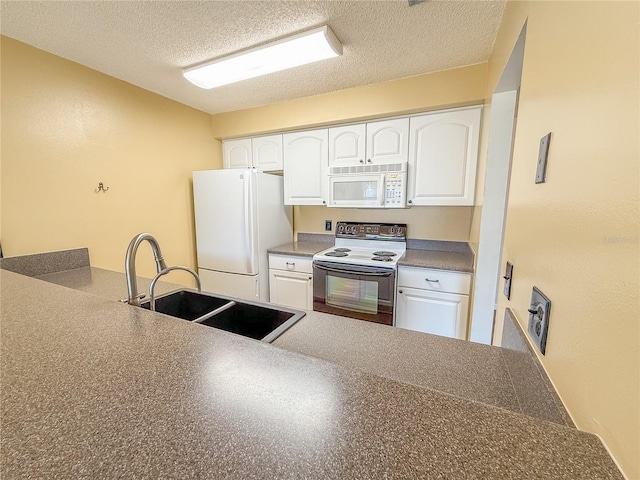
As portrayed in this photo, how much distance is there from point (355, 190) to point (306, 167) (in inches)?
22.1

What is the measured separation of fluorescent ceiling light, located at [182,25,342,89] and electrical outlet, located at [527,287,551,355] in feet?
5.10

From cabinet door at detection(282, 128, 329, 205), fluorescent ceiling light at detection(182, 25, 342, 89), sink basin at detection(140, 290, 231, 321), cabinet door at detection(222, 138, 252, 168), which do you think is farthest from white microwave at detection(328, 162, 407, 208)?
sink basin at detection(140, 290, 231, 321)

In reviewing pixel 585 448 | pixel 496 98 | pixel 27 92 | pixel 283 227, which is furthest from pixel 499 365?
pixel 27 92

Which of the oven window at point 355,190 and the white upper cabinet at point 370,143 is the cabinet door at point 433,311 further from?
the white upper cabinet at point 370,143

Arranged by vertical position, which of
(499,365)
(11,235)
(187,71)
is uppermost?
(187,71)

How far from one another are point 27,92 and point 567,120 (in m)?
2.59

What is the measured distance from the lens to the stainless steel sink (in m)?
1.16

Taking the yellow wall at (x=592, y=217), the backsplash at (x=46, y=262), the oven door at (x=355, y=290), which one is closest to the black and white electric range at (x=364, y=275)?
the oven door at (x=355, y=290)

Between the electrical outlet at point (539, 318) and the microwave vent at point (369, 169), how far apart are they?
164 centimetres

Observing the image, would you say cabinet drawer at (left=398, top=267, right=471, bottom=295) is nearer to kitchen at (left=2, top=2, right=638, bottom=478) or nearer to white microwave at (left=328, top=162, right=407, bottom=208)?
kitchen at (left=2, top=2, right=638, bottom=478)

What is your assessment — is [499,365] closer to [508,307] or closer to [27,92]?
[508,307]

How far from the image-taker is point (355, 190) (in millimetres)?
2314

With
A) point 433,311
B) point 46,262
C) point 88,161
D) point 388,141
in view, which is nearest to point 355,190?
point 388,141

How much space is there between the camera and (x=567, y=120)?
0.56 metres
